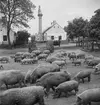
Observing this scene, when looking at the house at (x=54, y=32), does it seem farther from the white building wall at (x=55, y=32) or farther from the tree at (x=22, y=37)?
the tree at (x=22, y=37)

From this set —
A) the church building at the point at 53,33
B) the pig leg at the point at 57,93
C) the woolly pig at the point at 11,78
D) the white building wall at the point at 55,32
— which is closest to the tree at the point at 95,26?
the woolly pig at the point at 11,78

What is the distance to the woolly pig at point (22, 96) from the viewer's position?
793cm

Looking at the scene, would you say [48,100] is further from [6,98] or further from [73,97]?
[6,98]

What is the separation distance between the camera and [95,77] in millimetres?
14648

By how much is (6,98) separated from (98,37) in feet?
88.5

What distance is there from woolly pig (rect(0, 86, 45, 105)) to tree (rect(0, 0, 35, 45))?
1518 inches

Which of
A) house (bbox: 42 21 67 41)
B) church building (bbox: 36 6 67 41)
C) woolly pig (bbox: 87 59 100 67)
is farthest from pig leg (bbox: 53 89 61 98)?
house (bbox: 42 21 67 41)

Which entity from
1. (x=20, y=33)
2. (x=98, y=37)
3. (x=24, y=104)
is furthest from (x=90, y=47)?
(x=24, y=104)

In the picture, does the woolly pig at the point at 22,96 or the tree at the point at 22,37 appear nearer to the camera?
the woolly pig at the point at 22,96

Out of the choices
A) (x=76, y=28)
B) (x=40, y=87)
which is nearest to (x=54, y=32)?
(x=76, y=28)

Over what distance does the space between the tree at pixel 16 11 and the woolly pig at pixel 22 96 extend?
38558 mm

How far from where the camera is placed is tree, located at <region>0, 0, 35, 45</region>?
45.8 metres

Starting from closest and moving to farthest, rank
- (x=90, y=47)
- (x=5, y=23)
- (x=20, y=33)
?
(x=90, y=47) → (x=5, y=23) → (x=20, y=33)

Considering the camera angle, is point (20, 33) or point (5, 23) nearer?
point (5, 23)
